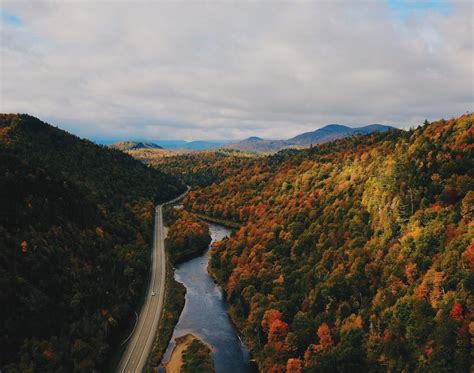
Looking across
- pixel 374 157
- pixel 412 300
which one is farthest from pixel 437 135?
pixel 412 300

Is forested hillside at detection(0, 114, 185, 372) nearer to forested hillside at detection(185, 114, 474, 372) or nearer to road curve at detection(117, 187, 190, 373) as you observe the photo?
road curve at detection(117, 187, 190, 373)

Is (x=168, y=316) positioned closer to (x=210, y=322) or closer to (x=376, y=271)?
(x=210, y=322)

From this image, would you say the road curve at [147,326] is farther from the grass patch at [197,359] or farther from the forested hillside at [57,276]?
the grass patch at [197,359]

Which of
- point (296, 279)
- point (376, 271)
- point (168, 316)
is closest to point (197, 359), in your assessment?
point (168, 316)

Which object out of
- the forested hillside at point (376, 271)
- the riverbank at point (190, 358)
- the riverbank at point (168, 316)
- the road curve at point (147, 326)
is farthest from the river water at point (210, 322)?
the road curve at point (147, 326)

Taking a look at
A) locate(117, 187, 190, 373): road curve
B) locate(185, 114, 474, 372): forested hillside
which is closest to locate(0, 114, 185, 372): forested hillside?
locate(117, 187, 190, 373): road curve

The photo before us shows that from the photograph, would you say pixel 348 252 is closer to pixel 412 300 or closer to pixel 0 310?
pixel 412 300
